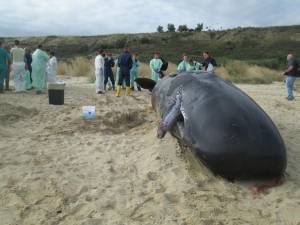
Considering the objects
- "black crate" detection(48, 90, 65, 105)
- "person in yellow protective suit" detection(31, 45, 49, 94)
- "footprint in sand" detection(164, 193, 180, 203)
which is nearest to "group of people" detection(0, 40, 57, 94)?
"person in yellow protective suit" detection(31, 45, 49, 94)

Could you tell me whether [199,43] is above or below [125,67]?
above

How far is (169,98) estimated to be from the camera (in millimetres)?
9141

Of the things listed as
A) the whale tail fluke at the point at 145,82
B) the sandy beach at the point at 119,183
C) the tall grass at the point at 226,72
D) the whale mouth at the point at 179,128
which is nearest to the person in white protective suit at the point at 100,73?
the whale tail fluke at the point at 145,82

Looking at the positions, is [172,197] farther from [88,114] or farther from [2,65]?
[2,65]

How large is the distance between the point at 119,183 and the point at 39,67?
995 centimetres

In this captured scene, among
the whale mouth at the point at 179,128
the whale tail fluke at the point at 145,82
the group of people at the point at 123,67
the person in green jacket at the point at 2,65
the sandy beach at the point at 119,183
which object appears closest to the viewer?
the sandy beach at the point at 119,183

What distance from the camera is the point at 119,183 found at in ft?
21.4

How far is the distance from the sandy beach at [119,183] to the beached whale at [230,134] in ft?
0.97

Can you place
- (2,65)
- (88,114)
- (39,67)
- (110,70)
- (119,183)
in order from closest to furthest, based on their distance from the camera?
1. (119,183)
2. (88,114)
3. (2,65)
4. (39,67)
5. (110,70)

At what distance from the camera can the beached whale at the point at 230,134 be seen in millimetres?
6168

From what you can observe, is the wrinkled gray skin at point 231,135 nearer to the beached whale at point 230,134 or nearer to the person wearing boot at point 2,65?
the beached whale at point 230,134

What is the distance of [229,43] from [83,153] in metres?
52.2

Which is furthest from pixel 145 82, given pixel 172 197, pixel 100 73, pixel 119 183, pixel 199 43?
pixel 199 43

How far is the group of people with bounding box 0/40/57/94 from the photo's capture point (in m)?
14.7
